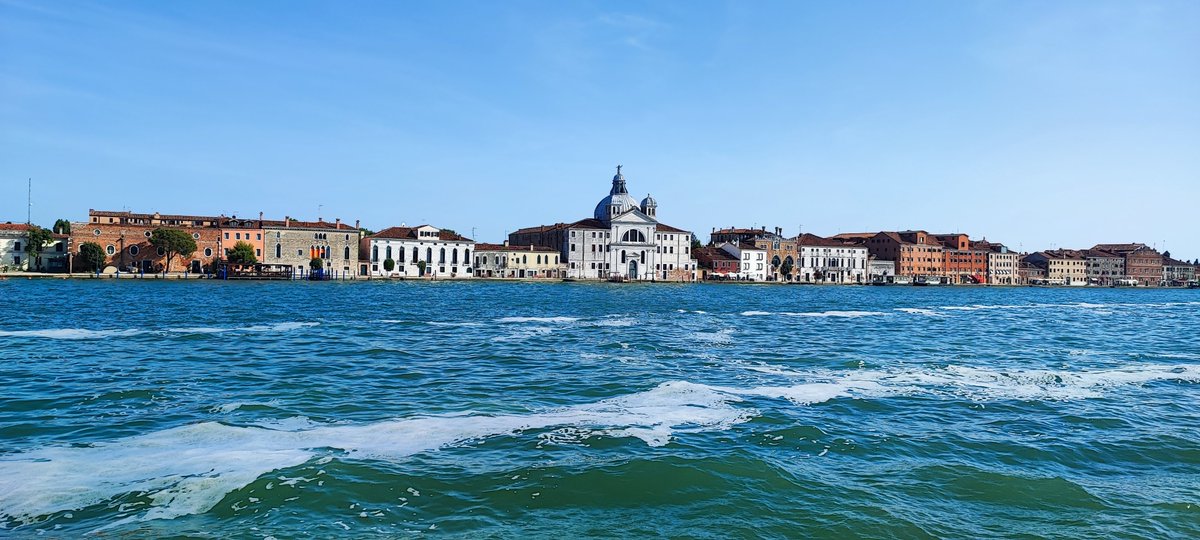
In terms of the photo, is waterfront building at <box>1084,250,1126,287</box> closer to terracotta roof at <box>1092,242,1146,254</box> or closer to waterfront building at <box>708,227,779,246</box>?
terracotta roof at <box>1092,242,1146,254</box>

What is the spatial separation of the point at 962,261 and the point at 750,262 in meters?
34.5

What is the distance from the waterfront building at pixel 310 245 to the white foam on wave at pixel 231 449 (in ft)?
211

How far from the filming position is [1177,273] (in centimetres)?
12938

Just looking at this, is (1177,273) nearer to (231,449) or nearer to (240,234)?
(240,234)

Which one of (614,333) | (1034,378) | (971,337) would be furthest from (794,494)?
(971,337)

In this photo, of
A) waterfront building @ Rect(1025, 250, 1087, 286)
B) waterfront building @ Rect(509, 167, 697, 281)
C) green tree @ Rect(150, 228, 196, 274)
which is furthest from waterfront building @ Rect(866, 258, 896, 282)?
green tree @ Rect(150, 228, 196, 274)

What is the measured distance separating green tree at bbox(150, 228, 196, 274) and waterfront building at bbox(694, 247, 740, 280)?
164ft

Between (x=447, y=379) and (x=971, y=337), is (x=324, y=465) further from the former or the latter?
(x=971, y=337)

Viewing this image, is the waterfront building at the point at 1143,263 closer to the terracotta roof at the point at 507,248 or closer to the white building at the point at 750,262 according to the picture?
the white building at the point at 750,262

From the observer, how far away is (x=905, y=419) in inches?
397

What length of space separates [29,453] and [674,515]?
622 centimetres

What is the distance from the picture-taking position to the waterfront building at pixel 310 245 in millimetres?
69375

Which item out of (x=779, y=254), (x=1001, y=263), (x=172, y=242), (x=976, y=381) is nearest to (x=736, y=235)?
(x=779, y=254)

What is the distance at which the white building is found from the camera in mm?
90812
